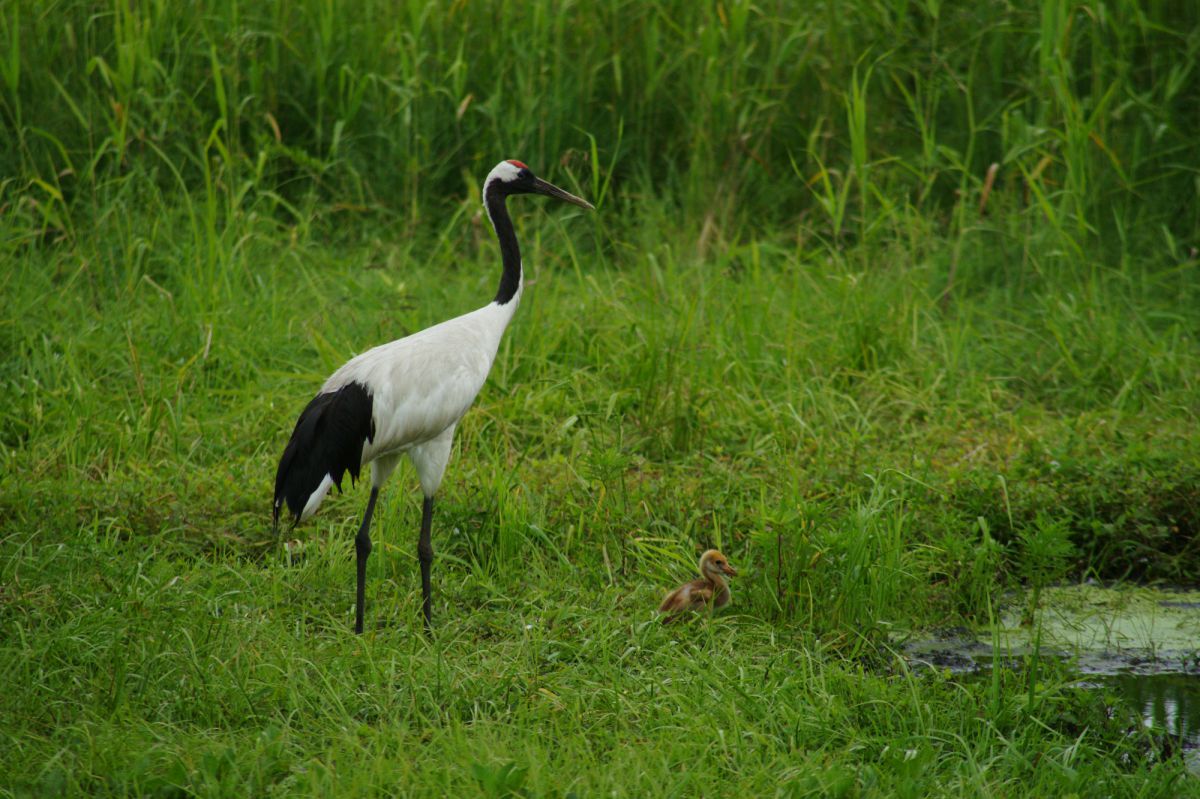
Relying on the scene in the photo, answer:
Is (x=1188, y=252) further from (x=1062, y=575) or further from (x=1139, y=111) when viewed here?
(x=1062, y=575)

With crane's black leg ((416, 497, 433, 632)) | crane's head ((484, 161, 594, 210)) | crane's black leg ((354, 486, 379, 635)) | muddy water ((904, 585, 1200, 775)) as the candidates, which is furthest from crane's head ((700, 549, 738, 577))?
crane's head ((484, 161, 594, 210))

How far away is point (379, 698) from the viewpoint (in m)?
3.85

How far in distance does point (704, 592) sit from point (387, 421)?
47.0 inches

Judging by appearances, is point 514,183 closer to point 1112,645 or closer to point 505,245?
point 505,245

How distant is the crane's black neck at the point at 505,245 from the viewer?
5.04 meters

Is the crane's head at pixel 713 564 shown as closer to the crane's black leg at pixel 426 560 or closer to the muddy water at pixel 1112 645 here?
the muddy water at pixel 1112 645

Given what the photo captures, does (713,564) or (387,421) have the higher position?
(387,421)

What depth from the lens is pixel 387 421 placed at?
4.57 m

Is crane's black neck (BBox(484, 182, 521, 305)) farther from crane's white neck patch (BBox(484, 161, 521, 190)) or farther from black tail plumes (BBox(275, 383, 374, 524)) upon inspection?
black tail plumes (BBox(275, 383, 374, 524))

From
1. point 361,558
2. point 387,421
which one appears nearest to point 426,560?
point 361,558

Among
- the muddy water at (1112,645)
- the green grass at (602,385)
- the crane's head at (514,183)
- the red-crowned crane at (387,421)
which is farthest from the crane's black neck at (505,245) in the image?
the muddy water at (1112,645)

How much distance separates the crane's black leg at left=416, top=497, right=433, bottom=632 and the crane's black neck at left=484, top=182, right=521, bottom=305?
32.9 inches

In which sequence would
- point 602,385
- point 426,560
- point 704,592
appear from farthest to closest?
1. point 602,385
2. point 426,560
3. point 704,592

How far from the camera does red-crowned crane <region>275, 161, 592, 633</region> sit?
4.53 m
